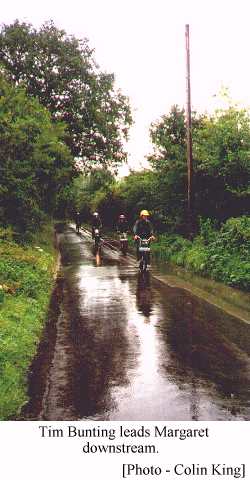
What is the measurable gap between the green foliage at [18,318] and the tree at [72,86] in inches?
881

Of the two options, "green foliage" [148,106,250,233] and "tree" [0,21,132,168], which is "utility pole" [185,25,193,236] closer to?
"green foliage" [148,106,250,233]

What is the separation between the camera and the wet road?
568cm

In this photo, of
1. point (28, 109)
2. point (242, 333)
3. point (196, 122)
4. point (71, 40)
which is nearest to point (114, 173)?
point (71, 40)

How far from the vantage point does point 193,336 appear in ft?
29.3

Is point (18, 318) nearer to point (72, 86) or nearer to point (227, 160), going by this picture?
point (227, 160)

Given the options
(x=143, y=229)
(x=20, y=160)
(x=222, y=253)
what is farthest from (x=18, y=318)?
(x=20, y=160)

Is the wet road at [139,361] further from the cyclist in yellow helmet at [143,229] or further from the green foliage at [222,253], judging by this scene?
the cyclist in yellow helmet at [143,229]

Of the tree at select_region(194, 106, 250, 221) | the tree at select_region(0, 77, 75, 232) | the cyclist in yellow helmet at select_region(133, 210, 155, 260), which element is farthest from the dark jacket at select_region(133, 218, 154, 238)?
the tree at select_region(0, 77, 75, 232)

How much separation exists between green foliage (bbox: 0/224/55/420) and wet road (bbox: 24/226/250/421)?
193 mm

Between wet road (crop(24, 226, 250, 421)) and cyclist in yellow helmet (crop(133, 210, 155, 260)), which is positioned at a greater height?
cyclist in yellow helmet (crop(133, 210, 155, 260))

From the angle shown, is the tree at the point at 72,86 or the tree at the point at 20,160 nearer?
the tree at the point at 20,160

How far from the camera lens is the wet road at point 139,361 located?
18.6 ft

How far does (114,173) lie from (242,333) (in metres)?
31.7

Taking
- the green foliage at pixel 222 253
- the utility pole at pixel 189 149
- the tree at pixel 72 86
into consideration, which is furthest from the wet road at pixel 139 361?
the tree at pixel 72 86
